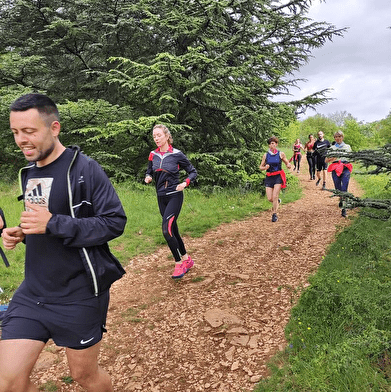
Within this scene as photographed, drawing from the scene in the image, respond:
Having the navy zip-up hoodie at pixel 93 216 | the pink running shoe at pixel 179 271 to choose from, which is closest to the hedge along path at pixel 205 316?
the pink running shoe at pixel 179 271

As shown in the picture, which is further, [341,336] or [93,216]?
[341,336]

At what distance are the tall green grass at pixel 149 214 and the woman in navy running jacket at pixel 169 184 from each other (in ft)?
4.99

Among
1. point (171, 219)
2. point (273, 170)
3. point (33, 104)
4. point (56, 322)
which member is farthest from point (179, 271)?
point (273, 170)

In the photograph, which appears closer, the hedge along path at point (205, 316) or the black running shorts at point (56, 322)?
the black running shorts at point (56, 322)

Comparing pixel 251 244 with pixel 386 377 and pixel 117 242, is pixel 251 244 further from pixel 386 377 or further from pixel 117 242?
pixel 386 377

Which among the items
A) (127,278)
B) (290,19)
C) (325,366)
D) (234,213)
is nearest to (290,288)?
(325,366)

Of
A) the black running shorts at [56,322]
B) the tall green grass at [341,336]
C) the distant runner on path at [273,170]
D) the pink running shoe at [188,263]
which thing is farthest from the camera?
the distant runner on path at [273,170]

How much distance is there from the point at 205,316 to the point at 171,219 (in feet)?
5.55

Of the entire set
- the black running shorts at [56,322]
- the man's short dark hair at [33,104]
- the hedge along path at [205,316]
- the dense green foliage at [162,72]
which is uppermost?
the dense green foliage at [162,72]

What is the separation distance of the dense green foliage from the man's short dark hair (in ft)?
25.9

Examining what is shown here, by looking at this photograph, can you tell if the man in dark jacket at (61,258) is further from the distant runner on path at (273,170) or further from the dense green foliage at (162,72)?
the dense green foliage at (162,72)

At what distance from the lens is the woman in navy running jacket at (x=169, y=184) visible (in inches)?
204

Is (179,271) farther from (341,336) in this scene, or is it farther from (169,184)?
(341,336)

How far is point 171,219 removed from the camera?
17.0 feet
